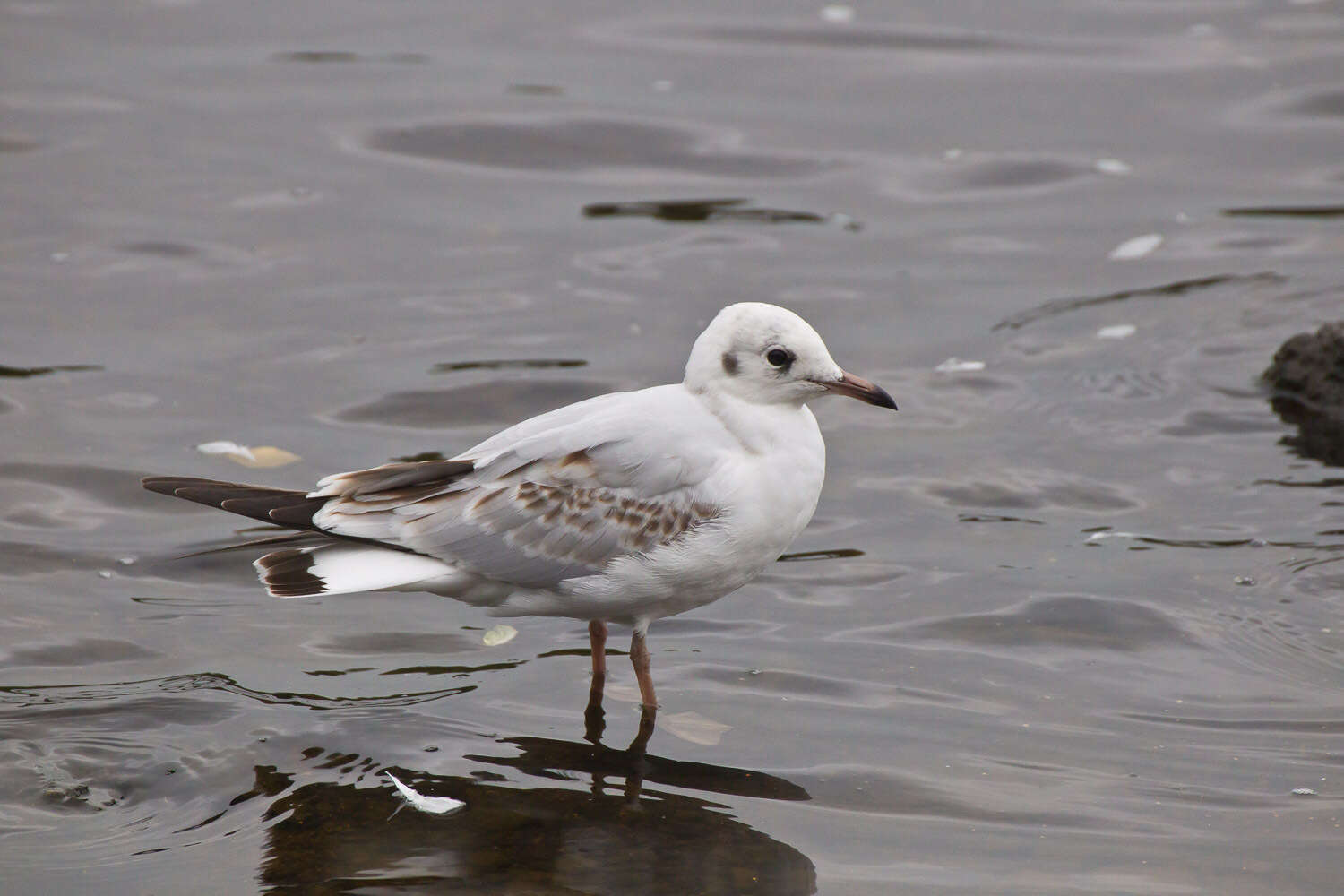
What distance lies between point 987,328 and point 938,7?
6.33 m

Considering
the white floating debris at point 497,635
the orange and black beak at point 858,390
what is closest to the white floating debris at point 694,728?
the white floating debris at point 497,635

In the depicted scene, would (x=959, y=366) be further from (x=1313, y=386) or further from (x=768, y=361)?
(x=768, y=361)

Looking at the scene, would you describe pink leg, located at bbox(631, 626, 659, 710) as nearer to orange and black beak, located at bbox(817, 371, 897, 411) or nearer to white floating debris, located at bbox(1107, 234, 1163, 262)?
orange and black beak, located at bbox(817, 371, 897, 411)

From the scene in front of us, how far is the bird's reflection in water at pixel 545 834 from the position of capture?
5.08 m

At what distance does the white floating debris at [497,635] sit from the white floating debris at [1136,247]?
5834mm

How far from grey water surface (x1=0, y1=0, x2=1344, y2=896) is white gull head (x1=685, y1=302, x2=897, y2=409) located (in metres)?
1.20

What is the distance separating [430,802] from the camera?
552 centimetres

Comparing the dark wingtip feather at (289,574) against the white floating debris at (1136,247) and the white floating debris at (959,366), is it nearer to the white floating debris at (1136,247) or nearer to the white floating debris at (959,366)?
the white floating debris at (959,366)

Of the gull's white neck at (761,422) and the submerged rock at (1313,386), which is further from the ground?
the gull's white neck at (761,422)

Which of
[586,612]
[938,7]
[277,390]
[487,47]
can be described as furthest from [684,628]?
[938,7]

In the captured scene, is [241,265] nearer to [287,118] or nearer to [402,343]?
[402,343]

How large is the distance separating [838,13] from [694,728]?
35.6 feet

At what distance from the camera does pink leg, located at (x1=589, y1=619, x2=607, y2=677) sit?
248 inches

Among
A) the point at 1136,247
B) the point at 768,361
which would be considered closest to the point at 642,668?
the point at 768,361
